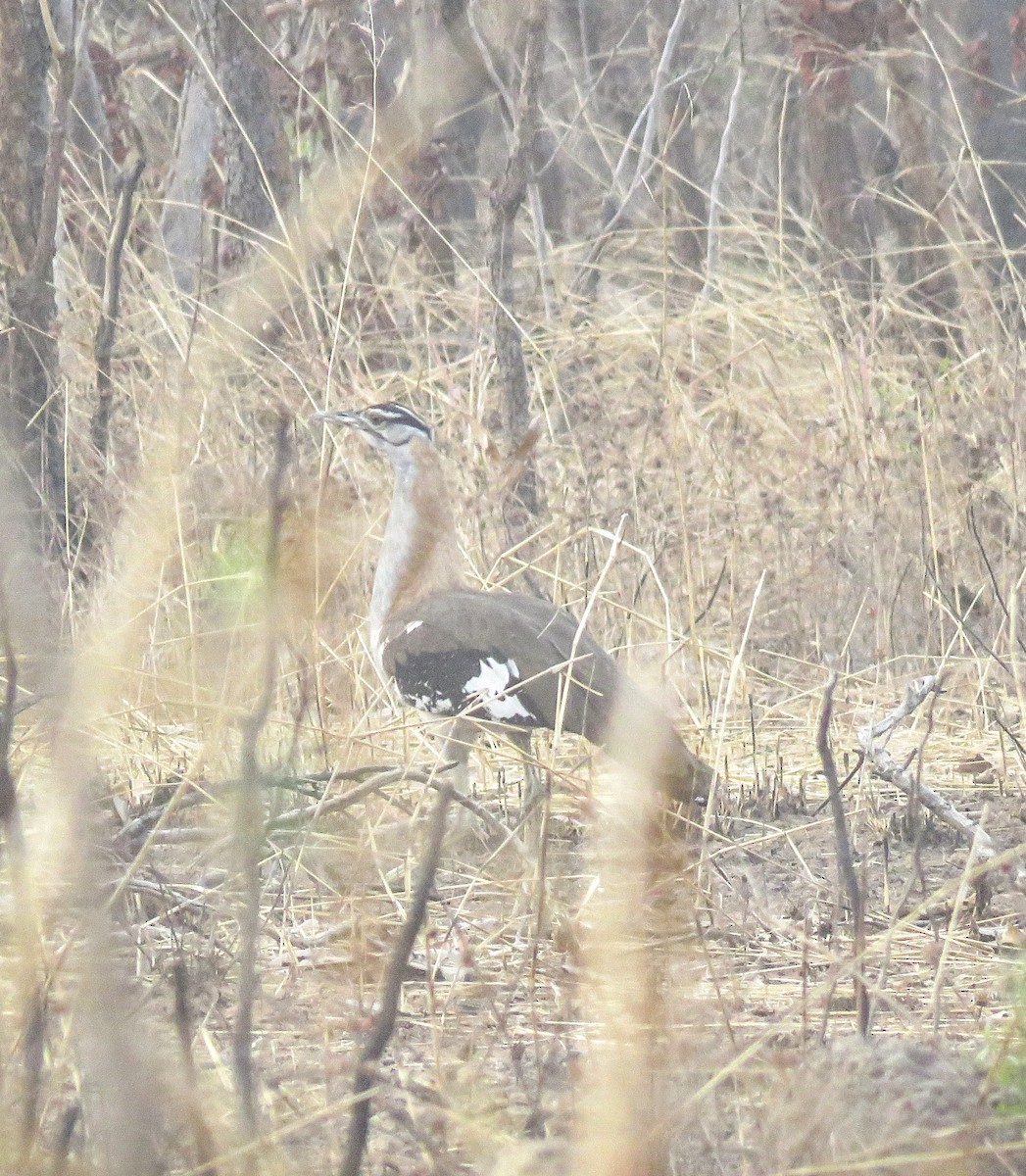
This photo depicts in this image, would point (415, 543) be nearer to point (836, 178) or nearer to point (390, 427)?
point (390, 427)

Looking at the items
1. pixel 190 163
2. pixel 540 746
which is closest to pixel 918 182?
pixel 190 163

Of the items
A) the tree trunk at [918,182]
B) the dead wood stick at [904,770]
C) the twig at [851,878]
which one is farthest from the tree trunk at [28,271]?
the tree trunk at [918,182]

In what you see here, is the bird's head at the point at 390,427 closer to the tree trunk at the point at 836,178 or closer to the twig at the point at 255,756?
the twig at the point at 255,756

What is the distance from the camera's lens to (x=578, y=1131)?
1.97 meters

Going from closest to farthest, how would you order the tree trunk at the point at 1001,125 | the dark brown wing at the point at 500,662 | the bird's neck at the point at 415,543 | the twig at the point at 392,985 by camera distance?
the twig at the point at 392,985 < the dark brown wing at the point at 500,662 < the bird's neck at the point at 415,543 < the tree trunk at the point at 1001,125

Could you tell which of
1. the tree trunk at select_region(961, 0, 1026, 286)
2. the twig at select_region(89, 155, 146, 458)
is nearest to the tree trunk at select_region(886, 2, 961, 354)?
the tree trunk at select_region(961, 0, 1026, 286)

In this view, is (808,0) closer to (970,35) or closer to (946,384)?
(946,384)

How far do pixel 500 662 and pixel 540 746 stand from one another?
0.66 meters

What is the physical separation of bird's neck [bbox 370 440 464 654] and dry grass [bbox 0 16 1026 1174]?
109mm

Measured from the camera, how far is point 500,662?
447cm

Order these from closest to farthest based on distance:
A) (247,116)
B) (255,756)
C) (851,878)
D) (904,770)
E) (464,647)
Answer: (255,756)
(851,878)
(904,770)
(464,647)
(247,116)

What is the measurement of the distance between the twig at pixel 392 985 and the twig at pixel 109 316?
393cm

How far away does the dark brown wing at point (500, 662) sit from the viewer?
4.28 metres

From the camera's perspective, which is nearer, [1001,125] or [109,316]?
[109,316]
